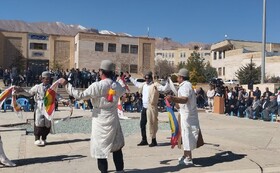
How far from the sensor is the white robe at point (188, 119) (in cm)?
739

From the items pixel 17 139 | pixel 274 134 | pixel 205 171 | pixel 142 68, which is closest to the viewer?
pixel 205 171

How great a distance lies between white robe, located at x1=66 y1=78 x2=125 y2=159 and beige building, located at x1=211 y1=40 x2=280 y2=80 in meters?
50.1

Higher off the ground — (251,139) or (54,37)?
(54,37)

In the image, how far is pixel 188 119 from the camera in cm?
745

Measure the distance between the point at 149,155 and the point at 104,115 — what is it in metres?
2.65

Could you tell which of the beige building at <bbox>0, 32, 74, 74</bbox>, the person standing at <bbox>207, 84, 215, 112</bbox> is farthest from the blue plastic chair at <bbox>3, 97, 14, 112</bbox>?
the beige building at <bbox>0, 32, 74, 74</bbox>

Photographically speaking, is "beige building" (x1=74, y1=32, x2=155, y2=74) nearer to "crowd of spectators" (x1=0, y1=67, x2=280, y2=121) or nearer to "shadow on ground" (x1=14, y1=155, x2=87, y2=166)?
"crowd of spectators" (x1=0, y1=67, x2=280, y2=121)

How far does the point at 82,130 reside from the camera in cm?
1312

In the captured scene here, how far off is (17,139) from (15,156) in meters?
2.37

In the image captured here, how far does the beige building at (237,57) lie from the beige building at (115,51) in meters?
13.3

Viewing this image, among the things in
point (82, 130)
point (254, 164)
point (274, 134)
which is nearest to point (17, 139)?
point (82, 130)

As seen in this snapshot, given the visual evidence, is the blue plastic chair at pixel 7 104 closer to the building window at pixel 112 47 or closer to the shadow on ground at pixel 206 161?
the shadow on ground at pixel 206 161

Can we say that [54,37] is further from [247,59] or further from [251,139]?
[251,139]

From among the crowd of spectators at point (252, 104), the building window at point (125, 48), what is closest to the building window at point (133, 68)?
the building window at point (125, 48)
